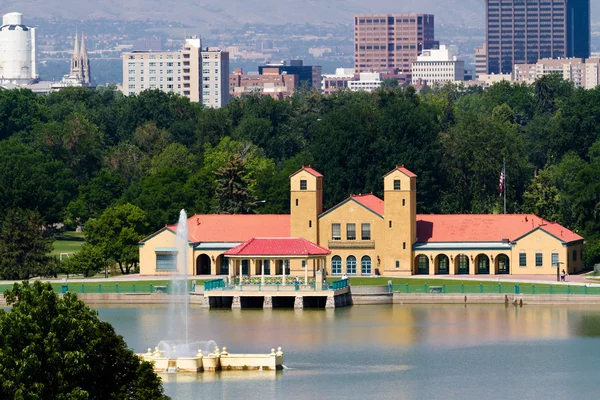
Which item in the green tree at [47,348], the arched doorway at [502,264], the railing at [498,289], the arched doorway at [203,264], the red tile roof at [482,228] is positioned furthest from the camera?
the arched doorway at [203,264]

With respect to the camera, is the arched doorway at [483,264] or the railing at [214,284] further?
the arched doorway at [483,264]

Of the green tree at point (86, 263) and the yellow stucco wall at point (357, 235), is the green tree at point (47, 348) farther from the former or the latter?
the green tree at point (86, 263)

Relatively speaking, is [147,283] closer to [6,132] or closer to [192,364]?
[192,364]

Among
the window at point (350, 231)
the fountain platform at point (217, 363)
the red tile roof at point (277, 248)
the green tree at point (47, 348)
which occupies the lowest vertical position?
the fountain platform at point (217, 363)

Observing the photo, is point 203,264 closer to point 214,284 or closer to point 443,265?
point 214,284

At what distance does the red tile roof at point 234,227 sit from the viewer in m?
123

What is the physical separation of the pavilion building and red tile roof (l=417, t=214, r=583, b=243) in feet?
0.21

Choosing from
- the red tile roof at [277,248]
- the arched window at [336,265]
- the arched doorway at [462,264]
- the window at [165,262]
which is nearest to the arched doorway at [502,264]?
the arched doorway at [462,264]

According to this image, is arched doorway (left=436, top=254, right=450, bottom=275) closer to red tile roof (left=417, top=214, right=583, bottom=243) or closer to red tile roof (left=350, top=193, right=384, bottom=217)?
red tile roof (left=417, top=214, right=583, bottom=243)

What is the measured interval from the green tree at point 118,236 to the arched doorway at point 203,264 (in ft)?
15.7

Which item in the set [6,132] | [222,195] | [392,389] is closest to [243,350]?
[392,389]

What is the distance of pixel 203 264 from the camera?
406 feet

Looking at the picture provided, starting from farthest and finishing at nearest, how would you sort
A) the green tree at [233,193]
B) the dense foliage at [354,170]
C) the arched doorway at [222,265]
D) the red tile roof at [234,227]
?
the dense foliage at [354,170] < the green tree at [233,193] < the red tile roof at [234,227] < the arched doorway at [222,265]

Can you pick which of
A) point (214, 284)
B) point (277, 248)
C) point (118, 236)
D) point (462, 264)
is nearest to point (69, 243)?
point (118, 236)
